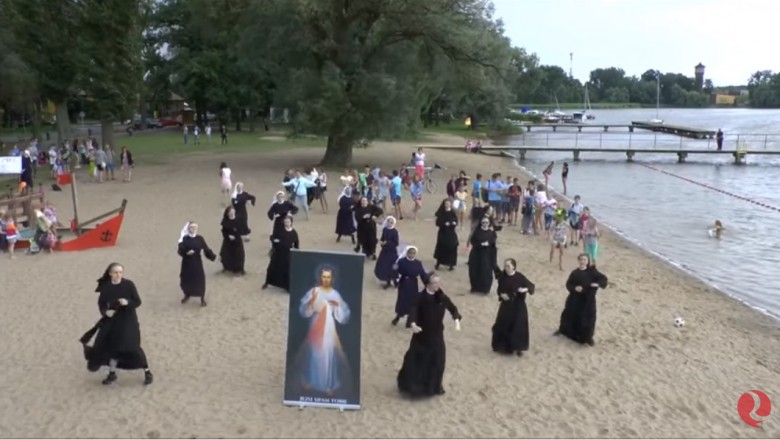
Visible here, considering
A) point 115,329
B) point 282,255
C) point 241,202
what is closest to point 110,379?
point 115,329

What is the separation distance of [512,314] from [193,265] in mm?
6032

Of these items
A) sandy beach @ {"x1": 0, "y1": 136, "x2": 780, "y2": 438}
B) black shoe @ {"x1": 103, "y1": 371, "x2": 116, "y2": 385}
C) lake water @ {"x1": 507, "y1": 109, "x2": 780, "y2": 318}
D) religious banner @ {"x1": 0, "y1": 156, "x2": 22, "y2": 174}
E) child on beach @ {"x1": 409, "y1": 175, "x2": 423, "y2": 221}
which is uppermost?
religious banner @ {"x1": 0, "y1": 156, "x2": 22, "y2": 174}

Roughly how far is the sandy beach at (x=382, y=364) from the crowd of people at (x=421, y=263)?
0.37 metres

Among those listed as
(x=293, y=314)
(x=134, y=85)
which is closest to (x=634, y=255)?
(x=293, y=314)

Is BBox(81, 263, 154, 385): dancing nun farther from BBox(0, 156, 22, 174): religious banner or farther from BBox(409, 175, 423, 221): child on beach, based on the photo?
BBox(409, 175, 423, 221): child on beach

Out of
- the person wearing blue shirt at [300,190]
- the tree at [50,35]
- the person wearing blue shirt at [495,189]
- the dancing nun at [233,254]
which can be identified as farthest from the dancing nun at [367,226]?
the tree at [50,35]

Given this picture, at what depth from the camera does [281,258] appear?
1459 centimetres

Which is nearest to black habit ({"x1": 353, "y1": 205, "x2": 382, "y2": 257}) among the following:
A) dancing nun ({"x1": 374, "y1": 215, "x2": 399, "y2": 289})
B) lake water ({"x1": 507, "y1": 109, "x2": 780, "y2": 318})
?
dancing nun ({"x1": 374, "y1": 215, "x2": 399, "y2": 289})

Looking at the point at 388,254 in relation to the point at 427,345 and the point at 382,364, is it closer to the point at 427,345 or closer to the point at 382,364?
the point at 382,364

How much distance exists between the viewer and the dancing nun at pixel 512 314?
1120cm

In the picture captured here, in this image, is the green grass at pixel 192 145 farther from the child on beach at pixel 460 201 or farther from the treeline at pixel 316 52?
the child on beach at pixel 460 201

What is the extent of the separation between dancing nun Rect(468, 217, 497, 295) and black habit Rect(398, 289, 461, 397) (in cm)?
516

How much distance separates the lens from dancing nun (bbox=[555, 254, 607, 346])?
11.9 meters

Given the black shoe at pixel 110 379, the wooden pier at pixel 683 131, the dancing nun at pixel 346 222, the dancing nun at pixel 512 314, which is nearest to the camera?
the black shoe at pixel 110 379
